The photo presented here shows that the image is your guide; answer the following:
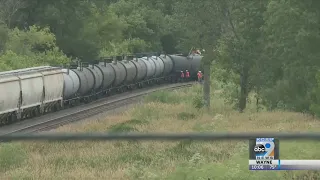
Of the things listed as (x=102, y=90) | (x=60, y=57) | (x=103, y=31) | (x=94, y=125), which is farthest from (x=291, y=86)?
(x=103, y=31)

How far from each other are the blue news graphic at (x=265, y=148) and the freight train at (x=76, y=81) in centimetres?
3008

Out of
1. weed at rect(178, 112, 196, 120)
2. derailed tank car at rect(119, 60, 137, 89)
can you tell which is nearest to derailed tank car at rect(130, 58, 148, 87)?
derailed tank car at rect(119, 60, 137, 89)

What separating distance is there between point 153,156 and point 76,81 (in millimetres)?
24256

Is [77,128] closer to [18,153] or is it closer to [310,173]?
[18,153]

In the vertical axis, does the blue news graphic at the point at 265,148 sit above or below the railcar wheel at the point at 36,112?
above

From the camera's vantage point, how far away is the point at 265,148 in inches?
171

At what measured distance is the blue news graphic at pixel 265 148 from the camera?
14.0 feet

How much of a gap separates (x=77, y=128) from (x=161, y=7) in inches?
2977

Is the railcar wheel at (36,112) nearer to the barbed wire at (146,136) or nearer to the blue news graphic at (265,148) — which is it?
the blue news graphic at (265,148)

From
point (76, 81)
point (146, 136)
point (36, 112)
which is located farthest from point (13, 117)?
point (146, 136)

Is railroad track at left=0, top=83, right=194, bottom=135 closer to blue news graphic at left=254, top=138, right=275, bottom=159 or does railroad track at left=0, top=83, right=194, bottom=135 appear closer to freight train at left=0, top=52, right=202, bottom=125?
freight train at left=0, top=52, right=202, bottom=125

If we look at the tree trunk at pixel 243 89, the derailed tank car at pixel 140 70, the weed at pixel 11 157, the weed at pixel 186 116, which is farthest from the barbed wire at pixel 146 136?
the derailed tank car at pixel 140 70

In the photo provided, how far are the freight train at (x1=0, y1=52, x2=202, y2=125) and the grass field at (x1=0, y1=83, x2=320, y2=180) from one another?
4539 mm

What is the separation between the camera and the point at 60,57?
214ft
